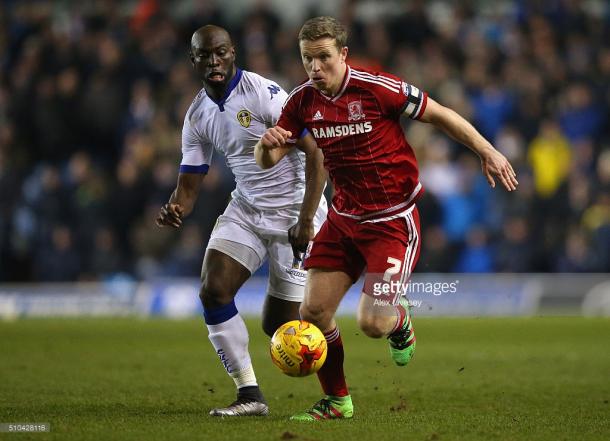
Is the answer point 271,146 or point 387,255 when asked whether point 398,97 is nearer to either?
point 271,146

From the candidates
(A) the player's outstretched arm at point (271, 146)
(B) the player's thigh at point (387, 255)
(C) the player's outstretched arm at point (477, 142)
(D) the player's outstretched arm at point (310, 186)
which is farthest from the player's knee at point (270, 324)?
(C) the player's outstretched arm at point (477, 142)

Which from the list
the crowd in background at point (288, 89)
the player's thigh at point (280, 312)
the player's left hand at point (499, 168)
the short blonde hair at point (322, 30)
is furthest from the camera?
the crowd in background at point (288, 89)

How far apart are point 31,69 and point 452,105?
7.14 m

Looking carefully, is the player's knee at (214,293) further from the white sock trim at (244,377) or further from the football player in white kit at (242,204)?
the white sock trim at (244,377)

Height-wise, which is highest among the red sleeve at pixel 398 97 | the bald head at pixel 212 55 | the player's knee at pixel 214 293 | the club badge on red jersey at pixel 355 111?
the bald head at pixel 212 55

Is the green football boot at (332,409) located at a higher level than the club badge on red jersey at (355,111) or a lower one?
lower

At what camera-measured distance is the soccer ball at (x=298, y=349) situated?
23.3 feet

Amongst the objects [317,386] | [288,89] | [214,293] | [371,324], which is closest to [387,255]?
[371,324]

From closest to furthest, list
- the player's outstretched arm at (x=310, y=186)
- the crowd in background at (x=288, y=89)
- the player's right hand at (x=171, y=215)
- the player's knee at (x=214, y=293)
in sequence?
the player's outstretched arm at (x=310, y=186), the player's knee at (x=214, y=293), the player's right hand at (x=171, y=215), the crowd in background at (x=288, y=89)

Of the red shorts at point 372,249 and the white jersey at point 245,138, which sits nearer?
the red shorts at point 372,249

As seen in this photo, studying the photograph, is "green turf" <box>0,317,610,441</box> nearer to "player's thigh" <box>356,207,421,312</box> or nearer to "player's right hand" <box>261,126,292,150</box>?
"player's thigh" <box>356,207,421,312</box>

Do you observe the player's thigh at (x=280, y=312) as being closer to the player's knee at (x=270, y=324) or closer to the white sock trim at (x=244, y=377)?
the player's knee at (x=270, y=324)

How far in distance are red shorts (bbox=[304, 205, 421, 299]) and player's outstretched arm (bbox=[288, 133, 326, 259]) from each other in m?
0.19

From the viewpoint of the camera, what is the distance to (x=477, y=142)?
7.03m
